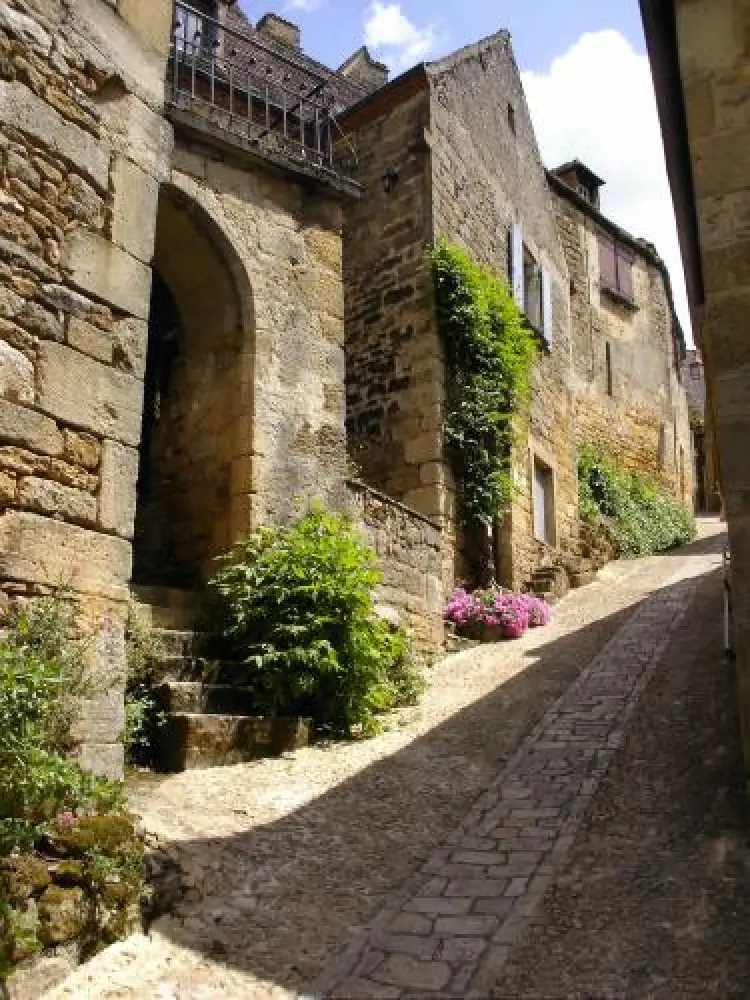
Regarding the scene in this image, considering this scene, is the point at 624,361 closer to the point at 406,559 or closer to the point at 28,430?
the point at 406,559

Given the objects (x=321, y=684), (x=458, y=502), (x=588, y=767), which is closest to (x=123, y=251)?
(x=321, y=684)

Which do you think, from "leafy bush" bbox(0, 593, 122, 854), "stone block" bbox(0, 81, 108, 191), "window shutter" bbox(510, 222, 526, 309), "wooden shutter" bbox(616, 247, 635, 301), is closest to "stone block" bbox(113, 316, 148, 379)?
"stone block" bbox(0, 81, 108, 191)

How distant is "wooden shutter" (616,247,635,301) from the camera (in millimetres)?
18891

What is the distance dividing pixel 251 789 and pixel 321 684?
4.23 ft

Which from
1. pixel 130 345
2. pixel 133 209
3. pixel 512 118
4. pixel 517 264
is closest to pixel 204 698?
pixel 130 345

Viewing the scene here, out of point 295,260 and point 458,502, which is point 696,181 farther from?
point 458,502

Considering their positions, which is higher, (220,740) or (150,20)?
(150,20)

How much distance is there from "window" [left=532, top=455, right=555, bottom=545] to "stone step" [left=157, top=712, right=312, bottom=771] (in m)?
7.24

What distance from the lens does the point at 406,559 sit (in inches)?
323

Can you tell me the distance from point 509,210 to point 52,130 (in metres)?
10.2

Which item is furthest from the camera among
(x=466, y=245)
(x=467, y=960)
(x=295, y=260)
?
(x=466, y=245)

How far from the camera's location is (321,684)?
5832mm

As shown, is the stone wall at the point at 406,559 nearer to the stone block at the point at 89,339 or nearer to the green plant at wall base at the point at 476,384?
the green plant at wall base at the point at 476,384

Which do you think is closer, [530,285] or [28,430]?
[28,430]
